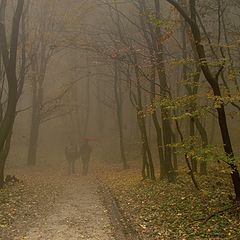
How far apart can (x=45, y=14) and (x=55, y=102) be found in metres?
8.83

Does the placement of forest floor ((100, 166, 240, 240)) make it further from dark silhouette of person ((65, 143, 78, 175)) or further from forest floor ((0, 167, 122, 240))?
dark silhouette of person ((65, 143, 78, 175))

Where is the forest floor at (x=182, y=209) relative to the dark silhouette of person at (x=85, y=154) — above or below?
below

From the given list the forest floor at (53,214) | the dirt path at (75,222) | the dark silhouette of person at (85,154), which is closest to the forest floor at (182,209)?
the dirt path at (75,222)

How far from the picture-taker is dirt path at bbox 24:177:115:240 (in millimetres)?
9799

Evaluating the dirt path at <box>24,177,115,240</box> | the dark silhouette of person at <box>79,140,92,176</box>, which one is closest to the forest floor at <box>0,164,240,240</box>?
the dirt path at <box>24,177,115,240</box>

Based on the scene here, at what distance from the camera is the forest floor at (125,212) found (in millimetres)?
9844

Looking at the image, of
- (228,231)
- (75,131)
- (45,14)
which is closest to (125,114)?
(75,131)

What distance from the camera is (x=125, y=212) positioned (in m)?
12.6

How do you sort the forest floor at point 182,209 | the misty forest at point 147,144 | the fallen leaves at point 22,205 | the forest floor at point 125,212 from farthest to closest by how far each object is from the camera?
the fallen leaves at point 22,205 → the misty forest at point 147,144 → the forest floor at point 125,212 → the forest floor at point 182,209

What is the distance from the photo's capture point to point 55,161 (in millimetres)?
35438

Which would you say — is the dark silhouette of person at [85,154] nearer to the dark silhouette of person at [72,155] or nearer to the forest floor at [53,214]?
the dark silhouette of person at [72,155]

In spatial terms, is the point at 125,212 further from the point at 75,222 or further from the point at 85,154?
the point at 85,154

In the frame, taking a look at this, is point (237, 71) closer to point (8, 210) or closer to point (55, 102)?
point (8, 210)

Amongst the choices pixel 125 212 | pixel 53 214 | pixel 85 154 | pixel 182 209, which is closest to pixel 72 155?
pixel 85 154
